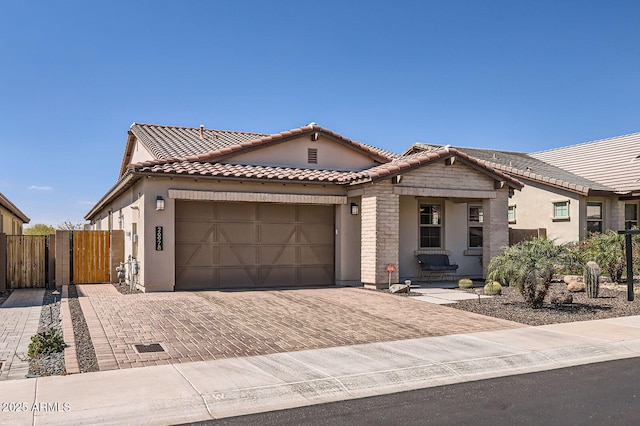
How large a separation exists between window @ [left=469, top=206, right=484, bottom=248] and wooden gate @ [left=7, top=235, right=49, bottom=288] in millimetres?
14245

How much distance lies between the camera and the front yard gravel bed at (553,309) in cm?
1176

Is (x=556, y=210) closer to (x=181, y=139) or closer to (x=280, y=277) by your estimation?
(x=280, y=277)

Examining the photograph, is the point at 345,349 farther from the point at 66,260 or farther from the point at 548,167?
the point at 548,167

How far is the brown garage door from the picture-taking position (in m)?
16.4

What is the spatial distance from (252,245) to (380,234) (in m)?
3.89

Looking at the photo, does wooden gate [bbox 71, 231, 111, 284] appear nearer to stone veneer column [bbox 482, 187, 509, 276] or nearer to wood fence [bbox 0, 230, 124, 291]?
wood fence [bbox 0, 230, 124, 291]

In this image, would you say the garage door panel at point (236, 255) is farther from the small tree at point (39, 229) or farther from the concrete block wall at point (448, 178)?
the small tree at point (39, 229)

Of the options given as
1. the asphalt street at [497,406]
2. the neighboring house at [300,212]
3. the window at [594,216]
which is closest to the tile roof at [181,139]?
the neighboring house at [300,212]

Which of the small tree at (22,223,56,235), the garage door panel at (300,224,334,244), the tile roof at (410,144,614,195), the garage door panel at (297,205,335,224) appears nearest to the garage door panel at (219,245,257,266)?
the garage door panel at (300,224,334,244)

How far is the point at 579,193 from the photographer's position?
22.2 metres

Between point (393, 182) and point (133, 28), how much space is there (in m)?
8.64

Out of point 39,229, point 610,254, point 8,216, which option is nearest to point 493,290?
point 610,254

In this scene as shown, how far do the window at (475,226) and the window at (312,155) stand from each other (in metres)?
5.90

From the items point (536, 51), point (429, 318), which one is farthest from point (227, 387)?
point (536, 51)
